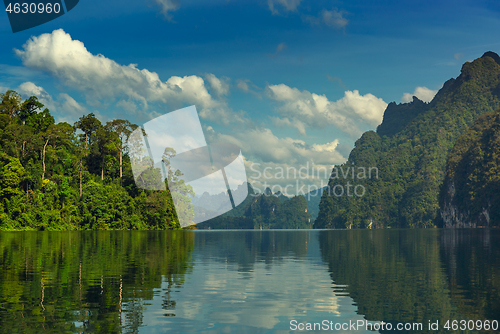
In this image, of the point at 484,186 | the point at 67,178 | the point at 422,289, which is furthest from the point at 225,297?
the point at 484,186

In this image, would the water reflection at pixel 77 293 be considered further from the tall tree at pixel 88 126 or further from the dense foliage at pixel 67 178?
the tall tree at pixel 88 126

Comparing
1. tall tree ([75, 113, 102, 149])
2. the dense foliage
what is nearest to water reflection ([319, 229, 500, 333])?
the dense foliage

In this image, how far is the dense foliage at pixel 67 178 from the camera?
9275 centimetres


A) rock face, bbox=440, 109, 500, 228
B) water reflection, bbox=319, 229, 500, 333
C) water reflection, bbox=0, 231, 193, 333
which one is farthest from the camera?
rock face, bbox=440, 109, 500, 228

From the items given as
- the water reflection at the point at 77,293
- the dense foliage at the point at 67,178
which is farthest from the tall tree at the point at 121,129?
the water reflection at the point at 77,293

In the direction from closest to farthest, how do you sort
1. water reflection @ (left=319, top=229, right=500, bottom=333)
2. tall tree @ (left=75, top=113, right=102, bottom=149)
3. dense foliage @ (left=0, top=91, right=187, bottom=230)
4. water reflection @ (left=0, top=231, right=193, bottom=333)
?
water reflection @ (left=0, top=231, right=193, bottom=333) < water reflection @ (left=319, top=229, right=500, bottom=333) < dense foliage @ (left=0, top=91, right=187, bottom=230) < tall tree @ (left=75, top=113, right=102, bottom=149)

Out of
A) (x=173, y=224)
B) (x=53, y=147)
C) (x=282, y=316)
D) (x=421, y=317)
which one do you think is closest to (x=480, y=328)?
(x=421, y=317)

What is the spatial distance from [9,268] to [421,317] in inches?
832

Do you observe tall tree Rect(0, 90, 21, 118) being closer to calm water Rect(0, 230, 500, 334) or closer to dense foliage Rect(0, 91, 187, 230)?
dense foliage Rect(0, 91, 187, 230)

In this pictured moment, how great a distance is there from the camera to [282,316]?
1514cm

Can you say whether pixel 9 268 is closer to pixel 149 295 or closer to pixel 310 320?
pixel 149 295

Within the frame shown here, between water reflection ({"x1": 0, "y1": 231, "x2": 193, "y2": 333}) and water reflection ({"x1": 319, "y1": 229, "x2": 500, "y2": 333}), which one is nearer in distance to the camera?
water reflection ({"x1": 0, "y1": 231, "x2": 193, "y2": 333})

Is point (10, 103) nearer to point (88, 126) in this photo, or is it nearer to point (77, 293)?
point (88, 126)

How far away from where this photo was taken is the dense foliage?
92.8m
